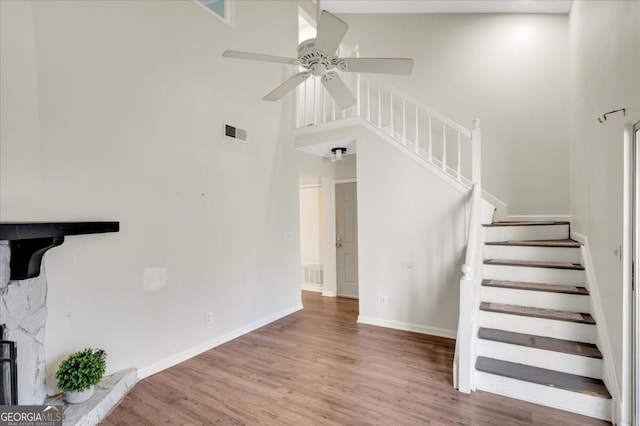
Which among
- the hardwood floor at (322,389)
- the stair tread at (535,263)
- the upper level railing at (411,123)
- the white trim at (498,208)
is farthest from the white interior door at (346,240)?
the stair tread at (535,263)

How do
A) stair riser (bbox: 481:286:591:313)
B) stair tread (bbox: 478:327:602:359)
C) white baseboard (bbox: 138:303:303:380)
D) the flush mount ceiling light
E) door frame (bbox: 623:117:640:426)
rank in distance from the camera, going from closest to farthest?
door frame (bbox: 623:117:640:426) → stair tread (bbox: 478:327:602:359) → stair riser (bbox: 481:286:591:313) → white baseboard (bbox: 138:303:303:380) → the flush mount ceiling light

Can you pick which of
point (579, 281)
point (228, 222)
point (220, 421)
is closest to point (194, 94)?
point (228, 222)

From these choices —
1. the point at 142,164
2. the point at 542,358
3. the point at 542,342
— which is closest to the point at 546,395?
the point at 542,358

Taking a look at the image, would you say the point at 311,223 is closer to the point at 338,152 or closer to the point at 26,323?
the point at 338,152

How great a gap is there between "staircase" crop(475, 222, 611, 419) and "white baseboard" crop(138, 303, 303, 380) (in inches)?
103

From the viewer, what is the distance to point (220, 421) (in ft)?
7.09

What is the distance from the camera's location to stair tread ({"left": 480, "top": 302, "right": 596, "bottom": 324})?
2.56m

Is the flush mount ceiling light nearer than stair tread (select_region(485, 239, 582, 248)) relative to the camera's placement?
No

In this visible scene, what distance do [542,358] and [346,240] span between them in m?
3.51

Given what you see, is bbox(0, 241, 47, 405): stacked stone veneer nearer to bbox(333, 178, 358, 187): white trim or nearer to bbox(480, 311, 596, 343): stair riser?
bbox(480, 311, 596, 343): stair riser

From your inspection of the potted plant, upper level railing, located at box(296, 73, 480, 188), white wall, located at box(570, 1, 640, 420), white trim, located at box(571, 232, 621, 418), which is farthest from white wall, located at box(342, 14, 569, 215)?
the potted plant

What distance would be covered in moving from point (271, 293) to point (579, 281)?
3.51 m

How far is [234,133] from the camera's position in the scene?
3.71 m

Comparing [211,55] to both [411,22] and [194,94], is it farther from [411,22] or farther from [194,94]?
[411,22]
